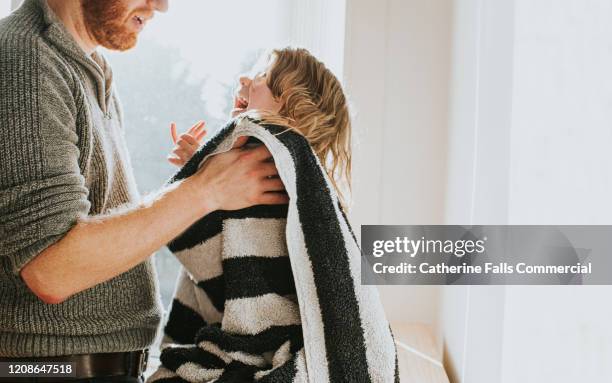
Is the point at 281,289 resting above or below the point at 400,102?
below

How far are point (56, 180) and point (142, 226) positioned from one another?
0.41ft

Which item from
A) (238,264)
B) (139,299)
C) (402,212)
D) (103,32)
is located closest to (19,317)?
(139,299)

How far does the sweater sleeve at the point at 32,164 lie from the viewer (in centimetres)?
83

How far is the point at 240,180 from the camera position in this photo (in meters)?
0.92

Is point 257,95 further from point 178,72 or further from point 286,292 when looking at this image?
point 178,72

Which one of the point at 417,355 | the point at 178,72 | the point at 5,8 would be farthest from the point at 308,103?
the point at 5,8

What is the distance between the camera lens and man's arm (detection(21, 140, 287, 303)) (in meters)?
0.84

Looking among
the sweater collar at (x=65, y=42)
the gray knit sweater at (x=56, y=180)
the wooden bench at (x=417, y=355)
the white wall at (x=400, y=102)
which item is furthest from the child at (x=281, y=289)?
the white wall at (x=400, y=102)

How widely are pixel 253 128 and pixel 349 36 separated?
1.13m

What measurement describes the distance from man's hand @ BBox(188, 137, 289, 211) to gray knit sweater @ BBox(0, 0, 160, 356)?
166 mm

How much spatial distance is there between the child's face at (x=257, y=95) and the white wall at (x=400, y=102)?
2.53 feet

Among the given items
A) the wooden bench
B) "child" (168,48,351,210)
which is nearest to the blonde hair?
"child" (168,48,351,210)

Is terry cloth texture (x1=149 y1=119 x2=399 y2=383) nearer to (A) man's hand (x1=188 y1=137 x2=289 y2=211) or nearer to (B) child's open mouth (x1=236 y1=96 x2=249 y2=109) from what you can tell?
(A) man's hand (x1=188 y1=137 x2=289 y2=211)

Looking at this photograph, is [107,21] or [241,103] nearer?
[107,21]
